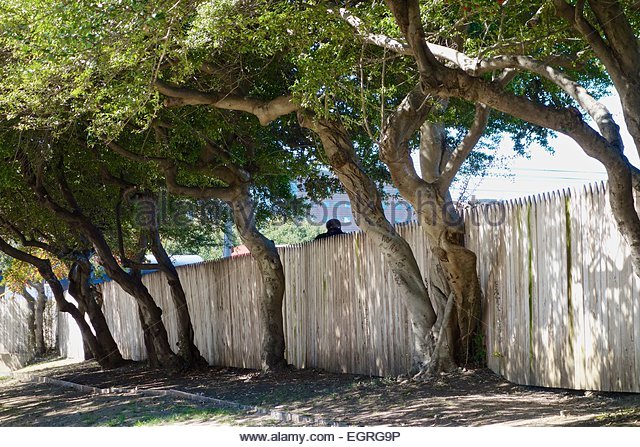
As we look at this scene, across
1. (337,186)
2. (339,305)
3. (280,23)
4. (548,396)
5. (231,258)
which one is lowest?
(548,396)

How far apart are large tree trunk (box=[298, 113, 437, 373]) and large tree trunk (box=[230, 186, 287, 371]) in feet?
A: 9.48

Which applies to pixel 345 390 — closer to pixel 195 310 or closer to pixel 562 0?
pixel 562 0

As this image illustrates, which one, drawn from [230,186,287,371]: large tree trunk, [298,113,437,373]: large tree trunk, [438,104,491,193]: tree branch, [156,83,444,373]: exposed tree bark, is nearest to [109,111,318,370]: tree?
[230,186,287,371]: large tree trunk

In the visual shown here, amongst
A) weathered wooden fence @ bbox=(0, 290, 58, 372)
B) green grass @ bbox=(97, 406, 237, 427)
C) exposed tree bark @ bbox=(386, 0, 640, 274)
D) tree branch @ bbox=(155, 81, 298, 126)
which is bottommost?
green grass @ bbox=(97, 406, 237, 427)

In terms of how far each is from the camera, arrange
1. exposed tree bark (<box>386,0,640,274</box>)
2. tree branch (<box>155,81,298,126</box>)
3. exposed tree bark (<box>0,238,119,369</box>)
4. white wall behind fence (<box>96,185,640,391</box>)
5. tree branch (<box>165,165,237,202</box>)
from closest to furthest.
→ exposed tree bark (<box>386,0,640,274</box>), white wall behind fence (<box>96,185,640,391</box>), tree branch (<box>155,81,298,126</box>), tree branch (<box>165,165,237,202</box>), exposed tree bark (<box>0,238,119,369</box>)

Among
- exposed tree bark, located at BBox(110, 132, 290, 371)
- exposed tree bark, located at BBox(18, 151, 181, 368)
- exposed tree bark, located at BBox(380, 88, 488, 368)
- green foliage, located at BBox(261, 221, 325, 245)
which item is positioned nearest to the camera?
exposed tree bark, located at BBox(380, 88, 488, 368)

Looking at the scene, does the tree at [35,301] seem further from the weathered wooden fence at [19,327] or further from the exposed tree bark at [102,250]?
the exposed tree bark at [102,250]

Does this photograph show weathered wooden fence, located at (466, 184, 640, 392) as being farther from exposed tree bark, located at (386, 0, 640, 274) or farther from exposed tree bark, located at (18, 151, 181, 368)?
exposed tree bark, located at (18, 151, 181, 368)

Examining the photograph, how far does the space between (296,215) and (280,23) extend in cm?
1005

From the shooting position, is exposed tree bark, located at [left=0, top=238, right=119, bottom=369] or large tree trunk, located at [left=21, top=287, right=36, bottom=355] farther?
large tree trunk, located at [left=21, top=287, right=36, bottom=355]

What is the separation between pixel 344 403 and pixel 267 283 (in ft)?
15.4

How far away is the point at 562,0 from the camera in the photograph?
7.31m

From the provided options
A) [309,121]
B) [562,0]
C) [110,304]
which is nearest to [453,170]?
[309,121]

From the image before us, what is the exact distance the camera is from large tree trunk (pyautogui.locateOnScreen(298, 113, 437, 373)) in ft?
35.2
